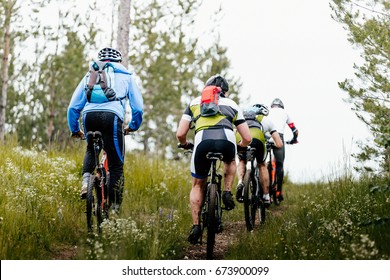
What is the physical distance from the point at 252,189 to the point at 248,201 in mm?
→ 387

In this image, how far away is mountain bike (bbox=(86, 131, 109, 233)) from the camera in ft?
22.3

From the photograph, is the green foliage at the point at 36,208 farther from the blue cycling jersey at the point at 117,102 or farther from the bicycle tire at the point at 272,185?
the bicycle tire at the point at 272,185

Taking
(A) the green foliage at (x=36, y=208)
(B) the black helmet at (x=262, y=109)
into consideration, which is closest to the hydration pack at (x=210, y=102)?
(A) the green foliage at (x=36, y=208)

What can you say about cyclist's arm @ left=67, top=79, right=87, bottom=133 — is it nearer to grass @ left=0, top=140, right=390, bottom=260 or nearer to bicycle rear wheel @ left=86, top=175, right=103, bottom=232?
bicycle rear wheel @ left=86, top=175, right=103, bottom=232

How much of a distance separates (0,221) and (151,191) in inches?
166

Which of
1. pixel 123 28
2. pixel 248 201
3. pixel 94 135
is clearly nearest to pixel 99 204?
pixel 94 135

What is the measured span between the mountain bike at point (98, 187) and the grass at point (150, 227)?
0.27m

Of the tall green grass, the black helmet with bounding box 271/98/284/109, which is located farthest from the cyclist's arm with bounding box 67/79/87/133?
the black helmet with bounding box 271/98/284/109

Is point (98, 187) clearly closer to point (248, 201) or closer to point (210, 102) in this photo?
point (210, 102)

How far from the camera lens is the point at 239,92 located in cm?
3769

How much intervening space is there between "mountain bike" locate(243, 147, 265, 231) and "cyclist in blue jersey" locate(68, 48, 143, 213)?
2.06 m

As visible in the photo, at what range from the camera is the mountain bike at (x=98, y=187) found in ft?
22.3
